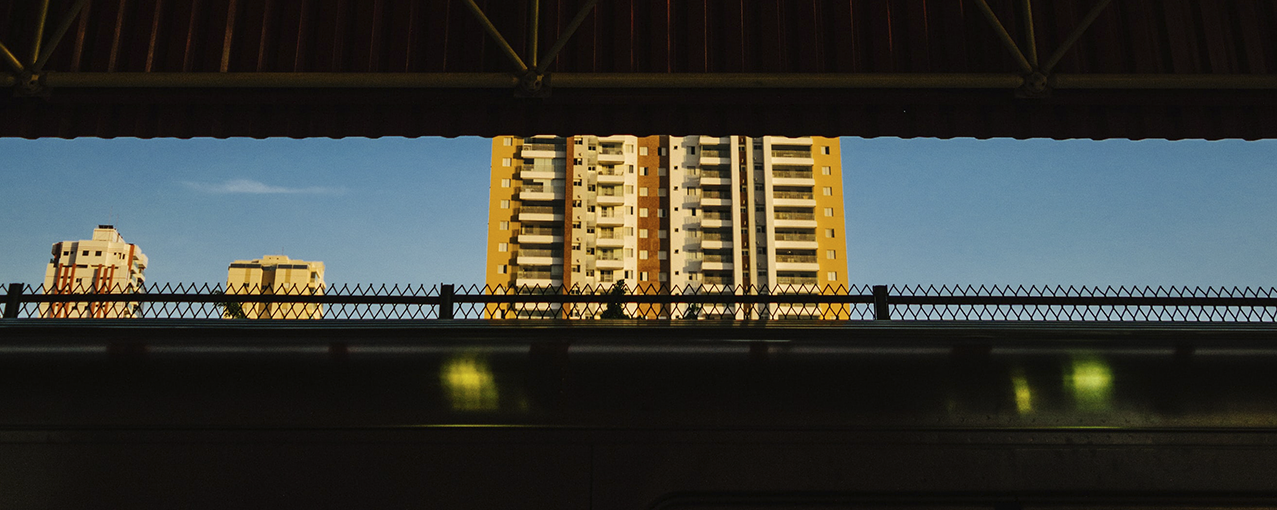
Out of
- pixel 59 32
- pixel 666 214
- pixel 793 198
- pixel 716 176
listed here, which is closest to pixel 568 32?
pixel 59 32

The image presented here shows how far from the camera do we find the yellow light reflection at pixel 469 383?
146 centimetres

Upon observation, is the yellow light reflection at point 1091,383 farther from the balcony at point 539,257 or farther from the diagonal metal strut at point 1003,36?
the balcony at point 539,257

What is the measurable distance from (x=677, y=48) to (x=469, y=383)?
3882 mm

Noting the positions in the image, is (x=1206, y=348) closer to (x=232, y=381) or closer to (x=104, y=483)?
(x=232, y=381)

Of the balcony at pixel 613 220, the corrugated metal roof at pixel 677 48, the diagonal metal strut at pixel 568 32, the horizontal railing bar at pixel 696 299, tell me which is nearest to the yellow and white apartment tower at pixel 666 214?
the balcony at pixel 613 220

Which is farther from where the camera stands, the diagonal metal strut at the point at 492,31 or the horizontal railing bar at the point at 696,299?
the horizontal railing bar at the point at 696,299

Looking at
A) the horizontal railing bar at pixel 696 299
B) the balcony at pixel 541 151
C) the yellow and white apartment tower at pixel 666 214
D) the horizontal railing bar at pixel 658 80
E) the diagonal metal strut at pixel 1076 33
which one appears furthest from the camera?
the balcony at pixel 541 151

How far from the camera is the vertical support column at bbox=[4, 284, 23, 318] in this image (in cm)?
615

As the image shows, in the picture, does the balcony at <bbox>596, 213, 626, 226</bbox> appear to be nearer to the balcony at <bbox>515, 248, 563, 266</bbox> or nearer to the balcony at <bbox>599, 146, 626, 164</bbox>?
the balcony at <bbox>515, 248, 563, 266</bbox>

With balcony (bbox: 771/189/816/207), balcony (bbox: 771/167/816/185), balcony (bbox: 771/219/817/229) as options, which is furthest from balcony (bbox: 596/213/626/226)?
balcony (bbox: 771/167/816/185)

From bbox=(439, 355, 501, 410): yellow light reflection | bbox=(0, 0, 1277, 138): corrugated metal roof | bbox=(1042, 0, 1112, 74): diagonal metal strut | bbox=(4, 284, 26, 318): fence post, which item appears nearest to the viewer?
bbox=(439, 355, 501, 410): yellow light reflection

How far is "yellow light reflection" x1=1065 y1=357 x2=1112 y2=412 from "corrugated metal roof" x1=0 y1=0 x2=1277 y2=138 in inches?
131

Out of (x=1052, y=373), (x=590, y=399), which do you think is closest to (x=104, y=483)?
(x=590, y=399)

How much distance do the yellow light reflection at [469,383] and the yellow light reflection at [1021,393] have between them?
1.02 meters
